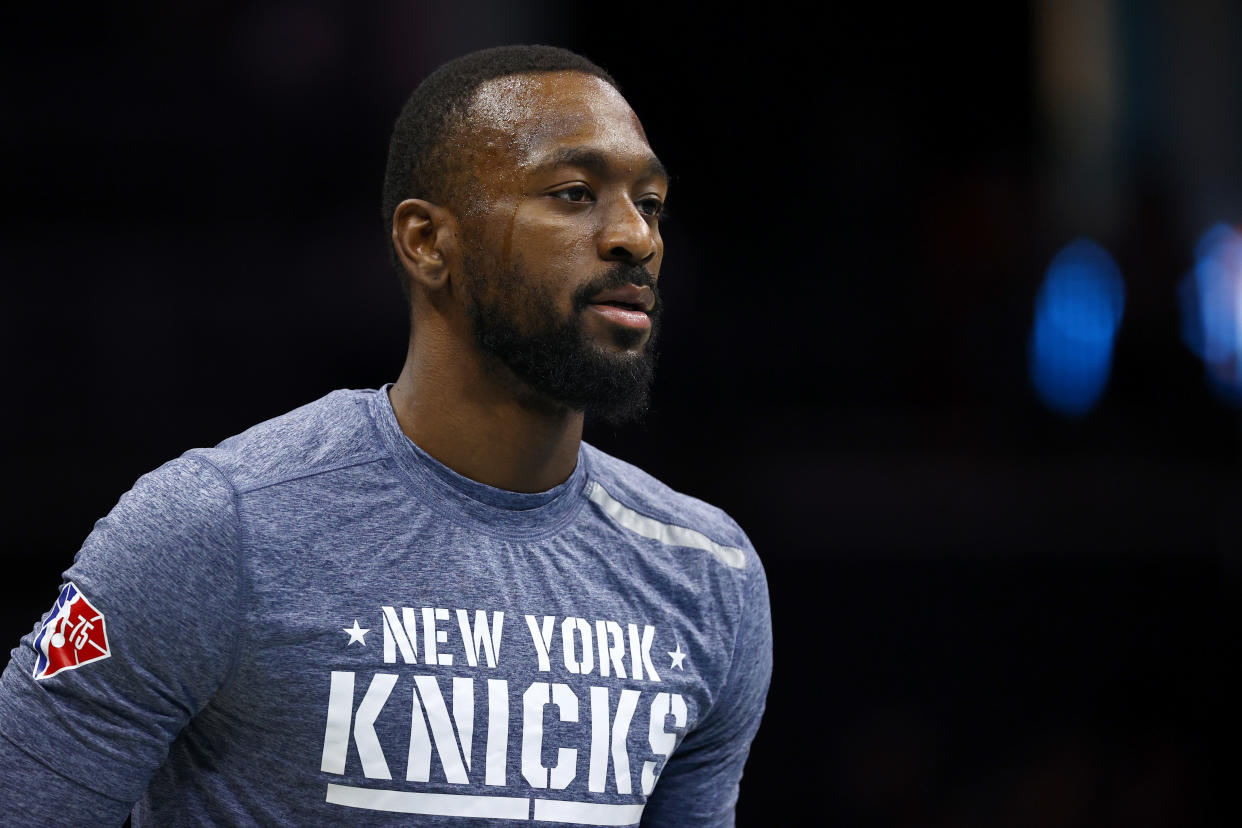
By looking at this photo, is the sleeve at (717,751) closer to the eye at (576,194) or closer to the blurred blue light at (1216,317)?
the eye at (576,194)

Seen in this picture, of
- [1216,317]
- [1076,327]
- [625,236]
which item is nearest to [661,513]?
[625,236]

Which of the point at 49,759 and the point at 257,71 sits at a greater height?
the point at 257,71

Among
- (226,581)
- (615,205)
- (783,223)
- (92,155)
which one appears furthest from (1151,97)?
(226,581)

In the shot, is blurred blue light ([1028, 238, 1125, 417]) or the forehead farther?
blurred blue light ([1028, 238, 1125, 417])

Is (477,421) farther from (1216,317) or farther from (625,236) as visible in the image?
(1216,317)

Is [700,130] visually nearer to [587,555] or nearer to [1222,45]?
[1222,45]

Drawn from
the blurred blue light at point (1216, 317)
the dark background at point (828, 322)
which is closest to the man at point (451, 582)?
the dark background at point (828, 322)

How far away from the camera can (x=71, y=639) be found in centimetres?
142

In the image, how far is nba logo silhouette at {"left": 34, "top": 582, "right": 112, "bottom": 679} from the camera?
4.66 feet

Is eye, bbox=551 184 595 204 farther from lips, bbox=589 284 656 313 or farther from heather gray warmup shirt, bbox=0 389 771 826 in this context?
heather gray warmup shirt, bbox=0 389 771 826

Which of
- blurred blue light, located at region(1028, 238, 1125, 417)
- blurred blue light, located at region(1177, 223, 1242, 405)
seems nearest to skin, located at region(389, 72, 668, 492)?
blurred blue light, located at region(1028, 238, 1125, 417)

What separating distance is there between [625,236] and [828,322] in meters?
3.21

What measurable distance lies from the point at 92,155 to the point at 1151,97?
4250mm

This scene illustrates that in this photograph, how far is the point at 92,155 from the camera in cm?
391
